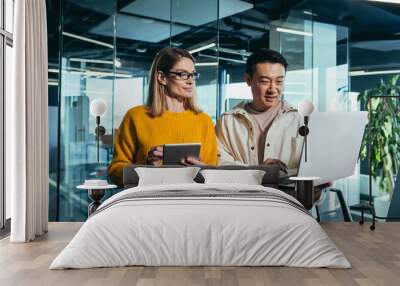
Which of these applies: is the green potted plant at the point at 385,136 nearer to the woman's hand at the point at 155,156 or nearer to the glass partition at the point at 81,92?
the woman's hand at the point at 155,156

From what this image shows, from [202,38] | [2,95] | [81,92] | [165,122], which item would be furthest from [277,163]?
[2,95]

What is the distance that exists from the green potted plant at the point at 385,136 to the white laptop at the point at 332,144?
265 millimetres

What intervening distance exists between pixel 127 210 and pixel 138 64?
120 inches

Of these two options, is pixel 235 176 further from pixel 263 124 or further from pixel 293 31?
pixel 293 31

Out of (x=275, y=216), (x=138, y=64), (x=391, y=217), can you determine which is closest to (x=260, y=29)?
(x=138, y=64)

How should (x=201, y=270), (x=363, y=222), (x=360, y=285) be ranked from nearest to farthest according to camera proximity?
(x=360, y=285)
(x=201, y=270)
(x=363, y=222)

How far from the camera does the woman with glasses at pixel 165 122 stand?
704cm

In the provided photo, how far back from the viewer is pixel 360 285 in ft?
12.5

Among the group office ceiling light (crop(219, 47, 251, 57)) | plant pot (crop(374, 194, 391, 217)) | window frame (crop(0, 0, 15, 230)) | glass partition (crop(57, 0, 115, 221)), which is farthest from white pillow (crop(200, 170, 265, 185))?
window frame (crop(0, 0, 15, 230))

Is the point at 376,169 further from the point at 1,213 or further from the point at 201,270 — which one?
the point at 1,213

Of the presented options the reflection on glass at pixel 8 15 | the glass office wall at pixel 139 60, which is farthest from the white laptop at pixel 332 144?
the reflection on glass at pixel 8 15

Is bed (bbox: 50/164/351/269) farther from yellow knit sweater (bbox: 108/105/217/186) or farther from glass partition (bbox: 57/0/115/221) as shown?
glass partition (bbox: 57/0/115/221)

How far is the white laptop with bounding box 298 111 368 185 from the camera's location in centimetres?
721

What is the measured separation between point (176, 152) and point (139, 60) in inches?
50.4
